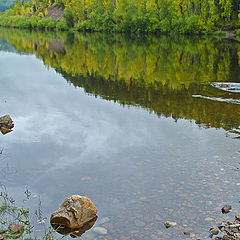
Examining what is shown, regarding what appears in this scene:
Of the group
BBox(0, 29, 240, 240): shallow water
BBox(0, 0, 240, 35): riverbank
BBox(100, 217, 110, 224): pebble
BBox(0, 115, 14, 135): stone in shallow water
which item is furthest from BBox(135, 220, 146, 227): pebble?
BBox(0, 0, 240, 35): riverbank

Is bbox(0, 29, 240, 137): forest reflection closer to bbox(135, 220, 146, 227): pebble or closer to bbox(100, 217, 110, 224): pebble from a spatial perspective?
bbox(135, 220, 146, 227): pebble

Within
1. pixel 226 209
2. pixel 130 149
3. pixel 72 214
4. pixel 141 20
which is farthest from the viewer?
pixel 141 20

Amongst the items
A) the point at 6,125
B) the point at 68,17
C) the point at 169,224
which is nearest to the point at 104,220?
the point at 169,224

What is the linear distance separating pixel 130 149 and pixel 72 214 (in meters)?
5.24

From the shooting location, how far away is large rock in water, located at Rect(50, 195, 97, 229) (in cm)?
808

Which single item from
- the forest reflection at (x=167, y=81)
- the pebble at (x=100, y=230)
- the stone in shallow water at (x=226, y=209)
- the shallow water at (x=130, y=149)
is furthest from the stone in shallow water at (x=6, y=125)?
Answer: the stone in shallow water at (x=226, y=209)

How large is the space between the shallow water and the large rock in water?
0.40 meters

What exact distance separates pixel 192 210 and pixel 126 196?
179cm

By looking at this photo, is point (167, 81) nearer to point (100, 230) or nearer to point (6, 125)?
point (6, 125)

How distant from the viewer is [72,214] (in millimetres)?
8102

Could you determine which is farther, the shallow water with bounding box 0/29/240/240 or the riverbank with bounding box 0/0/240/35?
the riverbank with bounding box 0/0/240/35

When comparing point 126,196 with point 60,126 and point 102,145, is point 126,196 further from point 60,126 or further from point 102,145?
point 60,126

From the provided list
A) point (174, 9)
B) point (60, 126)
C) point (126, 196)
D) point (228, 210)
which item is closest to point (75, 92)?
point (60, 126)

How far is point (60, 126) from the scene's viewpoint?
1574 centimetres
